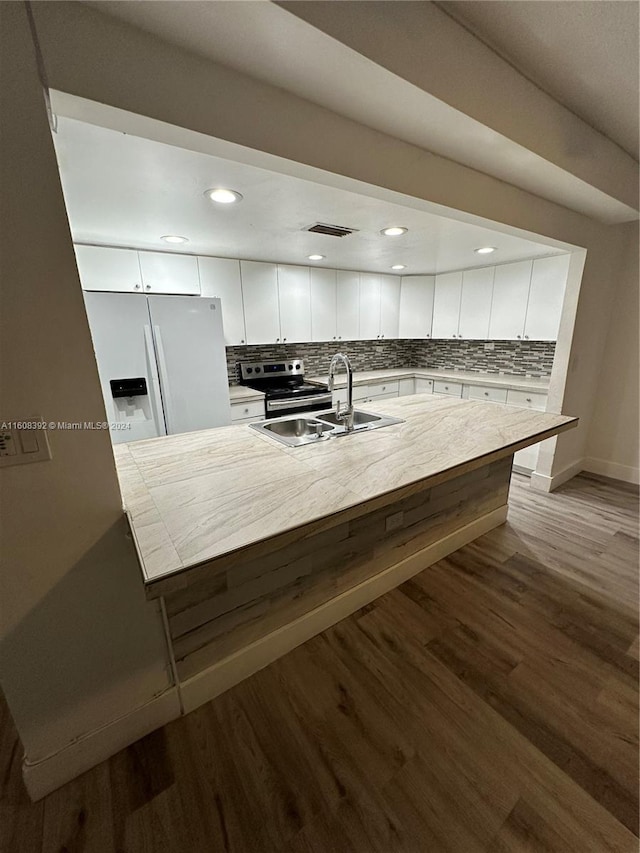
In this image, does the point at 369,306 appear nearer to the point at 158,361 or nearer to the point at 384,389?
the point at 384,389

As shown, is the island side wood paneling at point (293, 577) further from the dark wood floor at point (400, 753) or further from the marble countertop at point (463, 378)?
the marble countertop at point (463, 378)

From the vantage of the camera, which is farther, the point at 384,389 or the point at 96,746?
the point at 384,389

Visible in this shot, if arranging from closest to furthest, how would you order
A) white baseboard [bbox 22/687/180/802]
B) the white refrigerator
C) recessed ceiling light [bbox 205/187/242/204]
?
white baseboard [bbox 22/687/180/802]
recessed ceiling light [bbox 205/187/242/204]
the white refrigerator

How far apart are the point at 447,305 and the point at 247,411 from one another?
2.87m

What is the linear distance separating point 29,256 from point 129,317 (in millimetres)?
1904

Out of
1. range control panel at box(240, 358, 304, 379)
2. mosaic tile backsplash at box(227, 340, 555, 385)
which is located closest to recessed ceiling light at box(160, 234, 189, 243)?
mosaic tile backsplash at box(227, 340, 555, 385)

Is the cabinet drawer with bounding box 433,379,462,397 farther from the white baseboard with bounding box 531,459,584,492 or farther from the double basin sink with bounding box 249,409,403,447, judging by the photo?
the double basin sink with bounding box 249,409,403,447

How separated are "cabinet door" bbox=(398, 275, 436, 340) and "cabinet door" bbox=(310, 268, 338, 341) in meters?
1.13

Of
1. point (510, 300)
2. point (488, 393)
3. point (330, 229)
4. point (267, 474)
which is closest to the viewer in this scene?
point (267, 474)

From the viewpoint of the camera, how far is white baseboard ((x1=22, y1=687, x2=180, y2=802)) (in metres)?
1.12

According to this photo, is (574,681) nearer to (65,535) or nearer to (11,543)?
(65,535)

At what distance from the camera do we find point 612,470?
3369 millimetres

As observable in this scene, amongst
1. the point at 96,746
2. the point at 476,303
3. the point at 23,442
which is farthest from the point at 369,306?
the point at 96,746

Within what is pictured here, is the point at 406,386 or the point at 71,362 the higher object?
the point at 71,362
